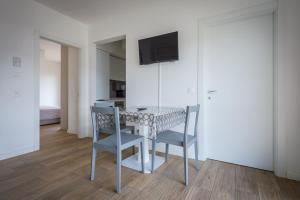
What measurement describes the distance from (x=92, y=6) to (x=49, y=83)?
17.3ft

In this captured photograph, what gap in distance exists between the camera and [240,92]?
7.32ft

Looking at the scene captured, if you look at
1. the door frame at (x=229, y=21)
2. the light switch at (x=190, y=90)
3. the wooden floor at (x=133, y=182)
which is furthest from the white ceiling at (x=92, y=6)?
the wooden floor at (x=133, y=182)

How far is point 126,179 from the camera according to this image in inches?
73.5

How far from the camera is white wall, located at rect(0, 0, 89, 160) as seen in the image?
2433 millimetres

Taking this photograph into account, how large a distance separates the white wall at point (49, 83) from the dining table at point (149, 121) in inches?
235

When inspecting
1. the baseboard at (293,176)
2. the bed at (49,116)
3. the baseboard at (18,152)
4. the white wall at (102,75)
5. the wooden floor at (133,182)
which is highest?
the white wall at (102,75)

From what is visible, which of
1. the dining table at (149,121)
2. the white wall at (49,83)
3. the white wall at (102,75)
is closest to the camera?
the dining table at (149,121)

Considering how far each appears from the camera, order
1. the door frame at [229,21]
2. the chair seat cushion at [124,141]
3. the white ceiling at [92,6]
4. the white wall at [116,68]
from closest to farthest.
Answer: the chair seat cushion at [124,141], the door frame at [229,21], the white ceiling at [92,6], the white wall at [116,68]

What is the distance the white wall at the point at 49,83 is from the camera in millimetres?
6688

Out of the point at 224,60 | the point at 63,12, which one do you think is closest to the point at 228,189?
the point at 224,60

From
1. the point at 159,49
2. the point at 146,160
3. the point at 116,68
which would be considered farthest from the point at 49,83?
the point at 146,160

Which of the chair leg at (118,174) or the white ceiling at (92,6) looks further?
the white ceiling at (92,6)

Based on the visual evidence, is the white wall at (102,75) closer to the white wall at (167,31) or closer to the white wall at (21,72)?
the white wall at (167,31)

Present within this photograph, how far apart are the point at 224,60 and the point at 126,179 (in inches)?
80.6
